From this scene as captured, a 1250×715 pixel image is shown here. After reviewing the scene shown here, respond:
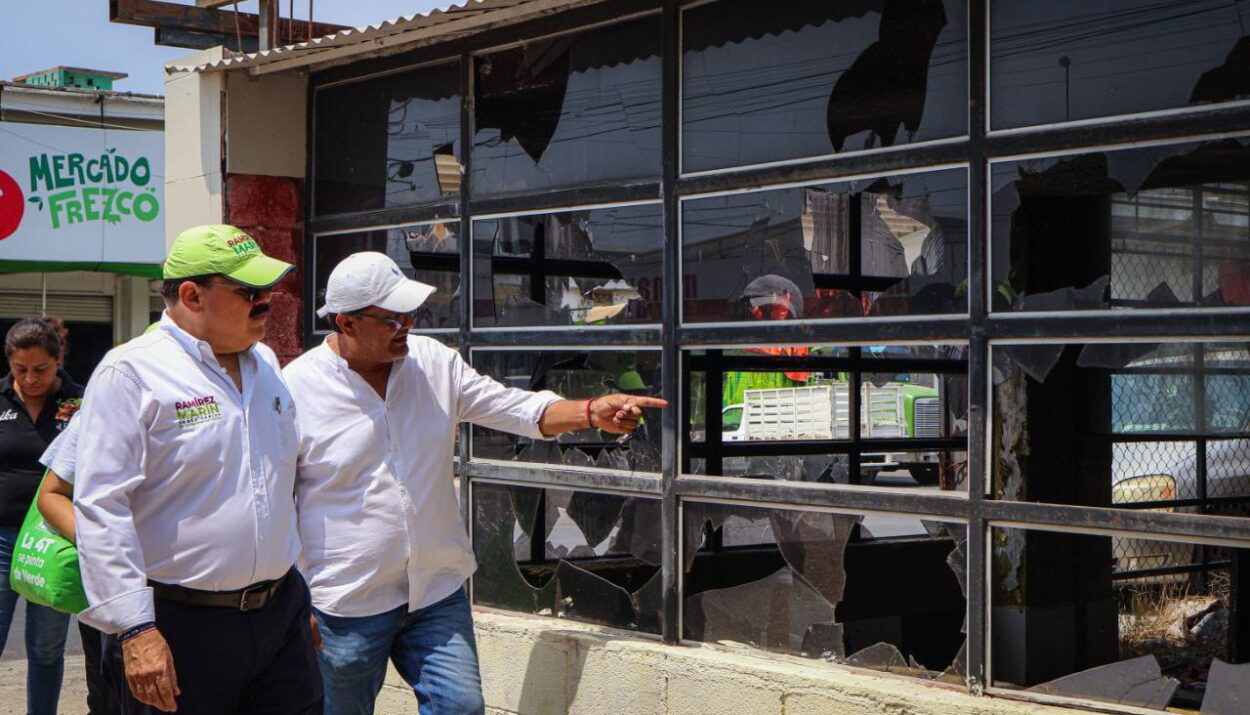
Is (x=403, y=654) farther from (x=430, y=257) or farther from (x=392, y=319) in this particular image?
(x=430, y=257)

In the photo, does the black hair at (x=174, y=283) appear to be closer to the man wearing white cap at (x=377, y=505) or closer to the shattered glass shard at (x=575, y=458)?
the man wearing white cap at (x=377, y=505)

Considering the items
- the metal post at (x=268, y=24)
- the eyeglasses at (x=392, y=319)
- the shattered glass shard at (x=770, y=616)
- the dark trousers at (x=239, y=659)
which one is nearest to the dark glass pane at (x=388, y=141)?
the metal post at (x=268, y=24)

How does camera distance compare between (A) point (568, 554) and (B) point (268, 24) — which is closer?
(A) point (568, 554)

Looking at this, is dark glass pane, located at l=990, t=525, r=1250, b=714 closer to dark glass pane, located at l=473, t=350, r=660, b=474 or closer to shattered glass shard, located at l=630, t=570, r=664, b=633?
shattered glass shard, located at l=630, t=570, r=664, b=633

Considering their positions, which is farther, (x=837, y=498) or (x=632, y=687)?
(x=632, y=687)

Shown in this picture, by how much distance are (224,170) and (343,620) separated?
136 inches

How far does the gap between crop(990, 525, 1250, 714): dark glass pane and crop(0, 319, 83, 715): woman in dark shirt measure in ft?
12.3

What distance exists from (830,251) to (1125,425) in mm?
1309

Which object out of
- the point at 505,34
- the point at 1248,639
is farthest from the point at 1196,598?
the point at 505,34

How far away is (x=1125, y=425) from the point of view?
515 centimetres

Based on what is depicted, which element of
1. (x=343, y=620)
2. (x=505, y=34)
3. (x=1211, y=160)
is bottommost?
(x=343, y=620)

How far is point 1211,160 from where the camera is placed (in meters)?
3.94

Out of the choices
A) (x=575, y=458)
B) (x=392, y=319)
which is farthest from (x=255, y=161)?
(x=392, y=319)

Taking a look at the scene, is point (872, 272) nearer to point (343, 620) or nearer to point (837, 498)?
point (837, 498)
